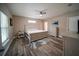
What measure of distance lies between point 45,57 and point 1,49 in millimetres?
998

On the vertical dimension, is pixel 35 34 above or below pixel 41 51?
above

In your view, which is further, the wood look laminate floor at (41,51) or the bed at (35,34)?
the bed at (35,34)

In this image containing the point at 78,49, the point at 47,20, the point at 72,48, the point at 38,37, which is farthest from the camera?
the point at 38,37

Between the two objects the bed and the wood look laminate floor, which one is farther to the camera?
the bed

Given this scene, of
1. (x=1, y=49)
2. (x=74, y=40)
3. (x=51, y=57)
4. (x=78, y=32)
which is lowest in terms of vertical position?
(x=51, y=57)

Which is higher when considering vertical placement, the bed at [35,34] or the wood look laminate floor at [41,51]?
the bed at [35,34]

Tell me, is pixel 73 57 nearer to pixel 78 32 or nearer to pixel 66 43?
pixel 66 43

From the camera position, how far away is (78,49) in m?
1.43

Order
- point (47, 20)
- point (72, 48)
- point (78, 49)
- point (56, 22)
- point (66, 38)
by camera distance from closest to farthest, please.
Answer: point (78, 49) → point (72, 48) → point (66, 38) → point (47, 20) → point (56, 22)

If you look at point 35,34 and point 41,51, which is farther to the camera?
point 35,34

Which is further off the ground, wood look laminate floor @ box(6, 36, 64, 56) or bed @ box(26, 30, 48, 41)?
bed @ box(26, 30, 48, 41)

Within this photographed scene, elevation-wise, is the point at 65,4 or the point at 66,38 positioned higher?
the point at 65,4

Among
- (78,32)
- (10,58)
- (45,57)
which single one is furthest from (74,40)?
(10,58)

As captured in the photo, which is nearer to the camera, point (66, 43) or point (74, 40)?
point (74, 40)
